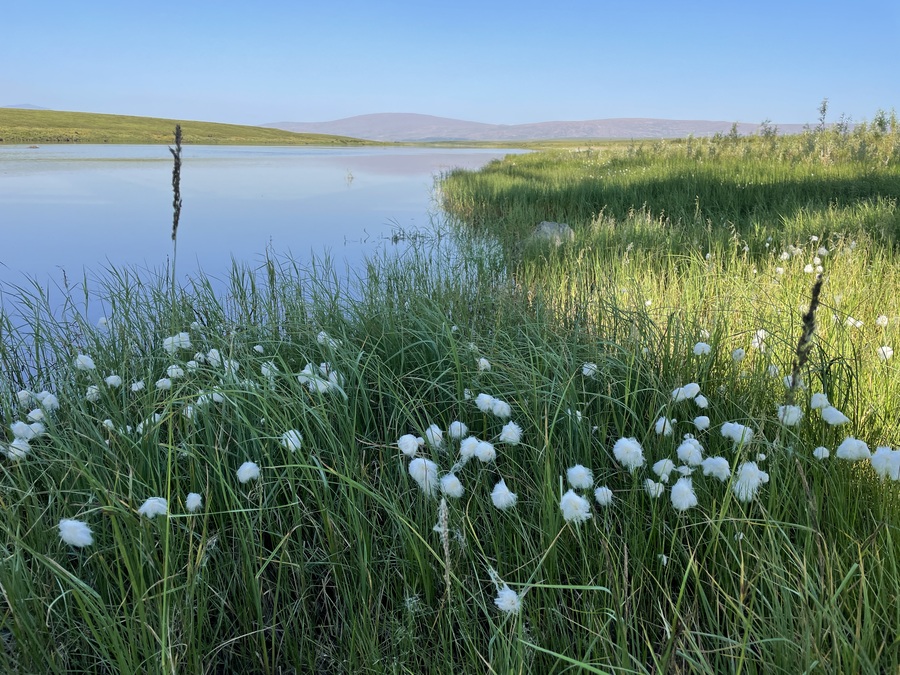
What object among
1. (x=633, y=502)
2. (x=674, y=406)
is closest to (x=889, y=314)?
(x=674, y=406)

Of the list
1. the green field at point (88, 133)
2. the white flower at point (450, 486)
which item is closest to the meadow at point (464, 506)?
the white flower at point (450, 486)

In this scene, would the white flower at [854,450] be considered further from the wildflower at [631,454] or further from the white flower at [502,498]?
the white flower at [502,498]

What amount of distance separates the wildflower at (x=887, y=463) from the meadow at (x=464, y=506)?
0.01m

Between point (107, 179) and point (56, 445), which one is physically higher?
point (107, 179)

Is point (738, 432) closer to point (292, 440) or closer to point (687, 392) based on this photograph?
point (687, 392)

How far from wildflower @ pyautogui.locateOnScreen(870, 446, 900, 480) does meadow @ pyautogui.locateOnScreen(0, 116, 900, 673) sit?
0.04ft

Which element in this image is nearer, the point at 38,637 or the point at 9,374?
the point at 38,637

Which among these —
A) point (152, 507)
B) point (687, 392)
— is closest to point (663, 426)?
point (687, 392)

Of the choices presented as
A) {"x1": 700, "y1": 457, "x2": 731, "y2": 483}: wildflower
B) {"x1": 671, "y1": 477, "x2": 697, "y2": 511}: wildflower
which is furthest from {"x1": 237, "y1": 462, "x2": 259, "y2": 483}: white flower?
{"x1": 700, "y1": 457, "x2": 731, "y2": 483}: wildflower

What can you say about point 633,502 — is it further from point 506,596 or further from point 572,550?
point 506,596

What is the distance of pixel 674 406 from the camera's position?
2.32 m

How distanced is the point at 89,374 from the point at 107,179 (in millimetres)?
18101

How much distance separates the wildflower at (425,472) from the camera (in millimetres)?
1698

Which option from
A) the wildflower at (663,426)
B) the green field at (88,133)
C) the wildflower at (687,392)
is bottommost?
the wildflower at (663,426)
